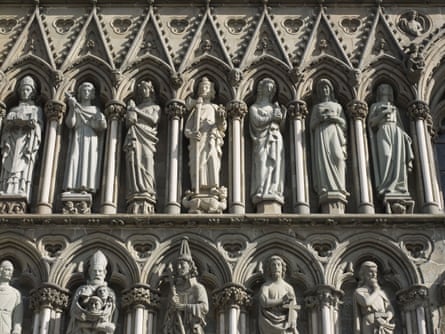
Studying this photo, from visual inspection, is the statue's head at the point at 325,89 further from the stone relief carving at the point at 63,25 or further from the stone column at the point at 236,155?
the stone relief carving at the point at 63,25

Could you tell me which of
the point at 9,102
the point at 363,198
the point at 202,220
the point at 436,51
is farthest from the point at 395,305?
the point at 9,102

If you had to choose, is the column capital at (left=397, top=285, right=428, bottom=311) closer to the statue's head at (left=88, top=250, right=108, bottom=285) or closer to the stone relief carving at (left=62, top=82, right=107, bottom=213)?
the statue's head at (left=88, top=250, right=108, bottom=285)

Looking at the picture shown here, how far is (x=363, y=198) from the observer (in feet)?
45.0

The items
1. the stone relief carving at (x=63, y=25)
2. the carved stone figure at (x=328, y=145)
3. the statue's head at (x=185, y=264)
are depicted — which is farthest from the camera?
the stone relief carving at (x=63, y=25)

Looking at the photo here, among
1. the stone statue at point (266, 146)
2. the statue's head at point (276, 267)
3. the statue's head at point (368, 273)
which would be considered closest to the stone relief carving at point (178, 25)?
the stone statue at point (266, 146)

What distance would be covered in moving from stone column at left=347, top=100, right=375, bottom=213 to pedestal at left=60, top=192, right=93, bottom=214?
10.8ft

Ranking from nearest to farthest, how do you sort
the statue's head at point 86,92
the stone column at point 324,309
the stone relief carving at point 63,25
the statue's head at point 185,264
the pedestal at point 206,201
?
the stone column at point 324,309, the statue's head at point 185,264, the pedestal at point 206,201, the statue's head at point 86,92, the stone relief carving at point 63,25

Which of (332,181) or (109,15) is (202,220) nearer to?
(332,181)

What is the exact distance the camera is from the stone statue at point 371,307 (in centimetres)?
1258

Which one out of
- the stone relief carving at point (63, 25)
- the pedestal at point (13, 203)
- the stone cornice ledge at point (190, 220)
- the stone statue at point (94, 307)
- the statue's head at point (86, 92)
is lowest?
the stone statue at point (94, 307)

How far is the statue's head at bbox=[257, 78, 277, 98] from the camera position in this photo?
14.7 metres

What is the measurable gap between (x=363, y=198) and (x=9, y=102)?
485 centimetres

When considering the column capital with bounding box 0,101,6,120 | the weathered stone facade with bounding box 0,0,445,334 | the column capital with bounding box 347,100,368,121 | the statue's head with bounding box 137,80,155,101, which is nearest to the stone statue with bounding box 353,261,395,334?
the weathered stone facade with bounding box 0,0,445,334

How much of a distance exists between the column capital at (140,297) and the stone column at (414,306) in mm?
2819
